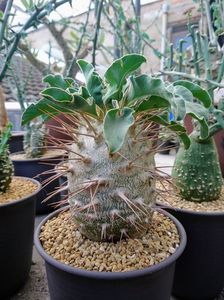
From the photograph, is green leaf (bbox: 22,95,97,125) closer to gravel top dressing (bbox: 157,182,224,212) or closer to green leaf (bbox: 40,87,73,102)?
green leaf (bbox: 40,87,73,102)

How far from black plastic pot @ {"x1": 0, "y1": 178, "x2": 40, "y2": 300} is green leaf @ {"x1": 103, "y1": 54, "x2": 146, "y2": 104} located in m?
0.60

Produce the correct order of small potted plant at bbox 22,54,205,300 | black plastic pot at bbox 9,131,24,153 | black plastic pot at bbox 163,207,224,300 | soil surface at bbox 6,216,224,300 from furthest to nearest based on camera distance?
black plastic pot at bbox 9,131,24,153
soil surface at bbox 6,216,224,300
black plastic pot at bbox 163,207,224,300
small potted plant at bbox 22,54,205,300

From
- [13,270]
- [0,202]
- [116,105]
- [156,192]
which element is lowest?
[13,270]

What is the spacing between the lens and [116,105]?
2.05ft

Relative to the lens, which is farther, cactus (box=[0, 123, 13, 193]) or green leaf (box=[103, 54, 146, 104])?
cactus (box=[0, 123, 13, 193])

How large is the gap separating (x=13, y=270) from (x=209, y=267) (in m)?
0.68

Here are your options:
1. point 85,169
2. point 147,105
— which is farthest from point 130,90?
point 85,169

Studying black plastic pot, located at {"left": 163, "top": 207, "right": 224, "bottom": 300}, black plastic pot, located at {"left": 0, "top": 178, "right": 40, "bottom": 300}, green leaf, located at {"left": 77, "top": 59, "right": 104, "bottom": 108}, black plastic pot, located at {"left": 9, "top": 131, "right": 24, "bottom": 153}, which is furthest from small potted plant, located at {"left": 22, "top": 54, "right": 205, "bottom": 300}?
black plastic pot, located at {"left": 9, "top": 131, "right": 24, "bottom": 153}

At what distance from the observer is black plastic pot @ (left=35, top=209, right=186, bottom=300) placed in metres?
0.57

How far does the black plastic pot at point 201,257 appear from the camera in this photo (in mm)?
880

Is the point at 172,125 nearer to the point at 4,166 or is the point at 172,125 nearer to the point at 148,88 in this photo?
the point at 148,88

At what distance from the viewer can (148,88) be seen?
527 millimetres

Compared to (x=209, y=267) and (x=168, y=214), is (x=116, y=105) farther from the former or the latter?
(x=209, y=267)

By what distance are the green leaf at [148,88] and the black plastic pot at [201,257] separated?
479 mm
